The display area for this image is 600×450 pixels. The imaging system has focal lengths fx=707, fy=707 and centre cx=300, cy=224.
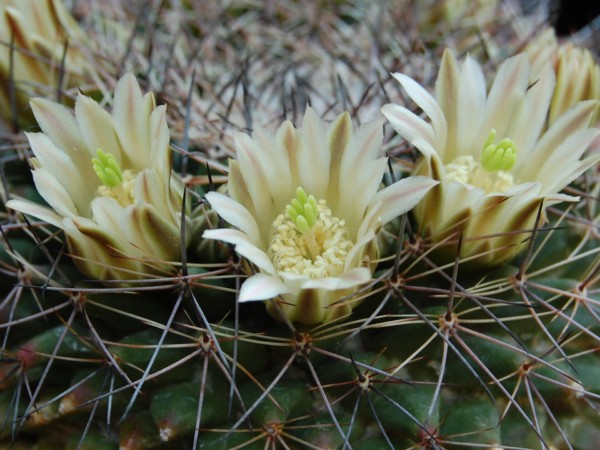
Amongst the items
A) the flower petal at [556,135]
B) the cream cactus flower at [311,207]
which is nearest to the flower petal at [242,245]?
the cream cactus flower at [311,207]

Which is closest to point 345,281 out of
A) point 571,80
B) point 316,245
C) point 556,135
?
point 316,245

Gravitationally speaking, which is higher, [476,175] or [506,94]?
[506,94]

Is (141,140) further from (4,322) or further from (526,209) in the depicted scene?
(526,209)

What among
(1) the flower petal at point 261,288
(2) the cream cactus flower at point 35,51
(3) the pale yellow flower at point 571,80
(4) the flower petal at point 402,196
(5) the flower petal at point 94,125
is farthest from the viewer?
(2) the cream cactus flower at point 35,51

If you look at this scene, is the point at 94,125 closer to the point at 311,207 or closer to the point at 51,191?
the point at 51,191

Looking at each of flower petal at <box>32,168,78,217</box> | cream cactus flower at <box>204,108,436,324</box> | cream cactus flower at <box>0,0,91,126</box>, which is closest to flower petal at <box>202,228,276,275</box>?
cream cactus flower at <box>204,108,436,324</box>

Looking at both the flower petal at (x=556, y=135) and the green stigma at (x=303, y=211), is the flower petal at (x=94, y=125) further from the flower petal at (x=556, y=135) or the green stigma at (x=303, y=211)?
the flower petal at (x=556, y=135)
